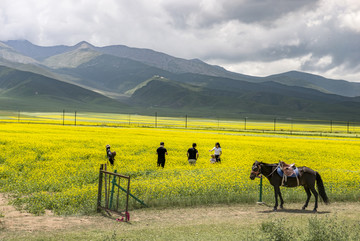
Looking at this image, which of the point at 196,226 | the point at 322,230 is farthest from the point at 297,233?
the point at 196,226

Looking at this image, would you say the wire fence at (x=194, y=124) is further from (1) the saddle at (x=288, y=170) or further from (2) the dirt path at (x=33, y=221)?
(2) the dirt path at (x=33, y=221)

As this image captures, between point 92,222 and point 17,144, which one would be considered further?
point 17,144

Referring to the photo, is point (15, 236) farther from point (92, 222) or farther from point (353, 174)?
point (353, 174)

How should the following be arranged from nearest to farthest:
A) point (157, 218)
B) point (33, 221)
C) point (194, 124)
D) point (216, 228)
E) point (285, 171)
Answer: point (216, 228), point (33, 221), point (157, 218), point (285, 171), point (194, 124)

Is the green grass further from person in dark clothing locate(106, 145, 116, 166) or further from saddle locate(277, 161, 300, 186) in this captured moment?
person in dark clothing locate(106, 145, 116, 166)

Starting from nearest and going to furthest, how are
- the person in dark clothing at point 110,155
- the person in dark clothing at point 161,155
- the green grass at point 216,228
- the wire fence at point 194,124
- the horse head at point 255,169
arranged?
the green grass at point 216,228, the horse head at point 255,169, the person in dark clothing at point 161,155, the person in dark clothing at point 110,155, the wire fence at point 194,124

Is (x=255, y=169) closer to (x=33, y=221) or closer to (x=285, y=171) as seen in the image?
(x=285, y=171)

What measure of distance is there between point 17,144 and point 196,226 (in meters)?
24.4

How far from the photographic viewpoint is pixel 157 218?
14.6m

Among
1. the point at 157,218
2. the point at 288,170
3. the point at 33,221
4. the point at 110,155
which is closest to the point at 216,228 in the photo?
the point at 157,218

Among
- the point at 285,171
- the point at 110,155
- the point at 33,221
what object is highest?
the point at 285,171

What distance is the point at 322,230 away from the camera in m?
10.5

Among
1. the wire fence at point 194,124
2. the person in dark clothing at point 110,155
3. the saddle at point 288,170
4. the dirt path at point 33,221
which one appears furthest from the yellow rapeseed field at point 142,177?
the wire fence at point 194,124

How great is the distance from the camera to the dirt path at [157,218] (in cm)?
1294
